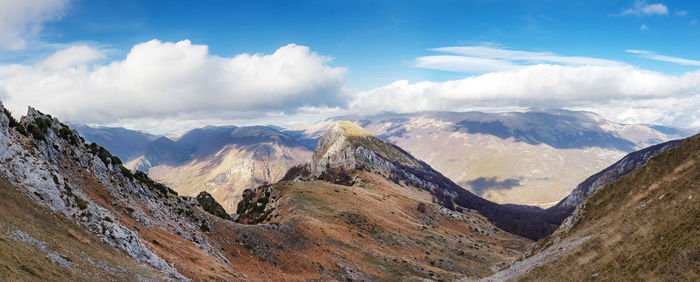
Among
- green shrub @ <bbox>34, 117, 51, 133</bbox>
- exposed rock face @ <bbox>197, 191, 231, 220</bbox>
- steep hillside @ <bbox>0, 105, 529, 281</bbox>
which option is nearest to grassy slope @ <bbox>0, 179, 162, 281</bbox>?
steep hillside @ <bbox>0, 105, 529, 281</bbox>

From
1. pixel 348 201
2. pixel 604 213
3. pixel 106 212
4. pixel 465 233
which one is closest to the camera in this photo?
pixel 106 212

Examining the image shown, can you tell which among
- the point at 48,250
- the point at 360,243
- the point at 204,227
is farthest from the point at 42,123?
the point at 360,243

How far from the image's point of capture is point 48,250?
22.5m

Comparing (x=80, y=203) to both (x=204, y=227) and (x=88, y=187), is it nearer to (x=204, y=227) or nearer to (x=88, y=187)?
(x=88, y=187)

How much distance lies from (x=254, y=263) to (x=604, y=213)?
55.6m

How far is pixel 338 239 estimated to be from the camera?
72562 millimetres

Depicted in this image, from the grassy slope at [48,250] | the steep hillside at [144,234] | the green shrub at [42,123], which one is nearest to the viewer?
the grassy slope at [48,250]

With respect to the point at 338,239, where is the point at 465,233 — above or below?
below

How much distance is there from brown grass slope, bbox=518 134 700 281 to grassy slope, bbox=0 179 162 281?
40.5 m

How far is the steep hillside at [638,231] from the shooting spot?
23.8 metres

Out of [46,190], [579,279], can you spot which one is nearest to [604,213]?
[579,279]

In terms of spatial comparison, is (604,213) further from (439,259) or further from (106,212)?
(106,212)

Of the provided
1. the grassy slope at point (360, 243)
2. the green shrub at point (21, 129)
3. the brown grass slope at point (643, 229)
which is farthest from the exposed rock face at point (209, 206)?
the brown grass slope at point (643, 229)

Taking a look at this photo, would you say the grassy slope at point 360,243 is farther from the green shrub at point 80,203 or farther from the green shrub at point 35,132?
the green shrub at point 35,132
